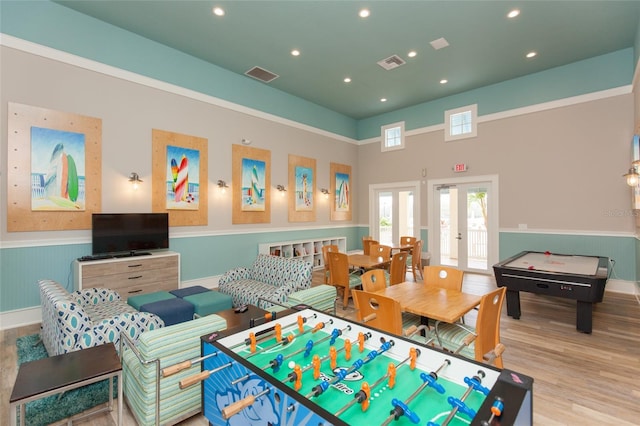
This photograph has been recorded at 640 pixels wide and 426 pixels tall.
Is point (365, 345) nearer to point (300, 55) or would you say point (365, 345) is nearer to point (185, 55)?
point (300, 55)

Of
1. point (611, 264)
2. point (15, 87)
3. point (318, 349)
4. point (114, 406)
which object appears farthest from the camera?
point (611, 264)

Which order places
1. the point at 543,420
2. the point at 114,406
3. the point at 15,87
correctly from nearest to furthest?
the point at 543,420
the point at 114,406
the point at 15,87

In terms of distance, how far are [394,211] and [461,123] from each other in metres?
2.86

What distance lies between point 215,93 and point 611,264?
8.20m

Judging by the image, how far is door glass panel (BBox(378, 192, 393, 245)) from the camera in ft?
28.1

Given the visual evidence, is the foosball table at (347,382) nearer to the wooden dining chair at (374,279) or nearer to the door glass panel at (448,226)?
the wooden dining chair at (374,279)

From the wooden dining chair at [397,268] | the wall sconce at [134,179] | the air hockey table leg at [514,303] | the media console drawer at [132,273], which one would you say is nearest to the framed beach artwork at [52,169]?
the wall sconce at [134,179]

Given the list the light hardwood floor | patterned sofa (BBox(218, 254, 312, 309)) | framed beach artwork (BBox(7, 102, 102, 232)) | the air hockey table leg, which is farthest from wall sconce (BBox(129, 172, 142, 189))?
the air hockey table leg

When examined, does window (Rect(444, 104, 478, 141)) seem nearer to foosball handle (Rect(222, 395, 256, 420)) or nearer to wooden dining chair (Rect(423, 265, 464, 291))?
wooden dining chair (Rect(423, 265, 464, 291))

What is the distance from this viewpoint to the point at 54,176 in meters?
4.04

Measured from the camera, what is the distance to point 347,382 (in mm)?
1291

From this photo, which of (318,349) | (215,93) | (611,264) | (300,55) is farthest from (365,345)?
(611,264)

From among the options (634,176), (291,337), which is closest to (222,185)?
(291,337)

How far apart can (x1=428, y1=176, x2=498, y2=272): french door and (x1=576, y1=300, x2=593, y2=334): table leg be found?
10.1 feet
